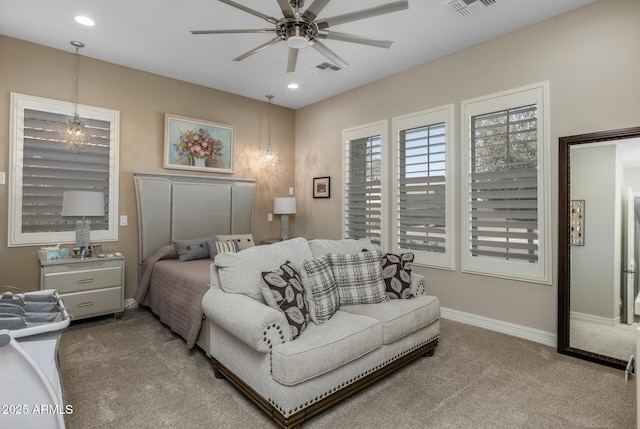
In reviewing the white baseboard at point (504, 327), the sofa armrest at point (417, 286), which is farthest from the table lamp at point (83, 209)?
the white baseboard at point (504, 327)

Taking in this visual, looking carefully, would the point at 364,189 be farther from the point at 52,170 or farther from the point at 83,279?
the point at 52,170

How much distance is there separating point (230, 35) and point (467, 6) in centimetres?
219

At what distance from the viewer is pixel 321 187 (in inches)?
210

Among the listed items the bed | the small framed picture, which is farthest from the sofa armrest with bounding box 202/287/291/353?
the small framed picture

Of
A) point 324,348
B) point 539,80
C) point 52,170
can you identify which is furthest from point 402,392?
point 52,170

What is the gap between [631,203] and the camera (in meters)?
2.64

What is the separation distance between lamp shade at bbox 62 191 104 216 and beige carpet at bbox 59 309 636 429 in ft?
4.06

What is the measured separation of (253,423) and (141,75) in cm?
416

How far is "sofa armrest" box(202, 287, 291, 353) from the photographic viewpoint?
1920mm

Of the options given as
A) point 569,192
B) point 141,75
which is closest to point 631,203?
point 569,192

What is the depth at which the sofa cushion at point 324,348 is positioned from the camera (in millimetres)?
1862

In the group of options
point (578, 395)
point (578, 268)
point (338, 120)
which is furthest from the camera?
point (338, 120)

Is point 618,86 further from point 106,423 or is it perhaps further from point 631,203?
point 106,423

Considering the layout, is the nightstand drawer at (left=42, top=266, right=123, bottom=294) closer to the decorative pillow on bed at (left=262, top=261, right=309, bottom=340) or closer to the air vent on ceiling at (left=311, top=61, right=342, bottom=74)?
the decorative pillow on bed at (left=262, top=261, right=309, bottom=340)
